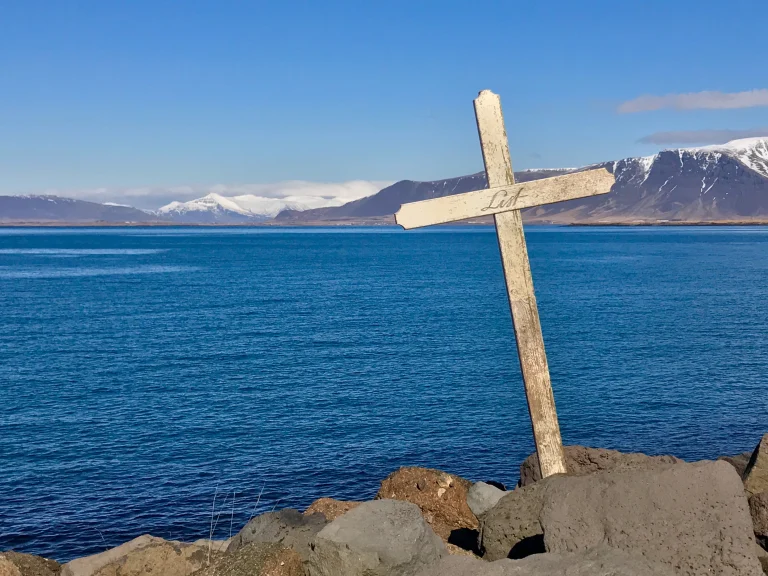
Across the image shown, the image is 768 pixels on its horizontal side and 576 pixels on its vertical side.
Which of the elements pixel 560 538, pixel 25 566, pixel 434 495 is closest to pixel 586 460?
pixel 434 495

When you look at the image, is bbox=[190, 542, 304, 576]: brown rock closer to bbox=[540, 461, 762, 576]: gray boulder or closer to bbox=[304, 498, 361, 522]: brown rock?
bbox=[540, 461, 762, 576]: gray boulder

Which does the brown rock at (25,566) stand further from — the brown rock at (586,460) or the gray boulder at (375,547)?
the brown rock at (586,460)

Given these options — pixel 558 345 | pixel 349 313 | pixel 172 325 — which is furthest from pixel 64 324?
pixel 558 345

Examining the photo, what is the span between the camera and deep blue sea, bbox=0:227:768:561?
64.8 feet

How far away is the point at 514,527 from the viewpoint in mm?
6258

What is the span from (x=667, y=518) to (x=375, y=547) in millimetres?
1937

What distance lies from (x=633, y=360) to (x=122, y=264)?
92.1 m

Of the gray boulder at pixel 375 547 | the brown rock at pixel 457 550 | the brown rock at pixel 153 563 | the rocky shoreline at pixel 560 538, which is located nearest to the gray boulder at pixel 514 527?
the rocky shoreline at pixel 560 538

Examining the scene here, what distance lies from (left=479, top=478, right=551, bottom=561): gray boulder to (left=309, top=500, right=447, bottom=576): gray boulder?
513 millimetres

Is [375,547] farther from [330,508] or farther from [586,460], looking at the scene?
[330,508]

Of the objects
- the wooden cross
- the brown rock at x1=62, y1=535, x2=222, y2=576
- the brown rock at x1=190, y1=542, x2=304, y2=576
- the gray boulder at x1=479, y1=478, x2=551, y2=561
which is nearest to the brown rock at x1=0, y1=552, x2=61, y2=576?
the brown rock at x1=62, y1=535, x2=222, y2=576

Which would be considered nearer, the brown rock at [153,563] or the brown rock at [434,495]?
the brown rock at [153,563]

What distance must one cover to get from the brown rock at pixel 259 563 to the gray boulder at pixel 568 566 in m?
1.24

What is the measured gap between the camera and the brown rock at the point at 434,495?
880 centimetres
